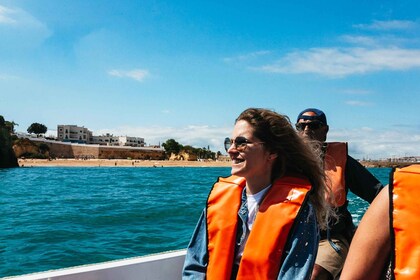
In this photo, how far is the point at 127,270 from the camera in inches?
116

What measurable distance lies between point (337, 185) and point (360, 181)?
21 cm

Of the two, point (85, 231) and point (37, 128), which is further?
point (37, 128)

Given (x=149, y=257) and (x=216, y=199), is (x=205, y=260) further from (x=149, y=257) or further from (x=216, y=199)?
(x=149, y=257)

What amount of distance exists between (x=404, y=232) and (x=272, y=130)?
4.32ft

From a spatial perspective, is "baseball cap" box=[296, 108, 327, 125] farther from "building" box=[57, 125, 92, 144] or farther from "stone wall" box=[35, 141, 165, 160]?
"building" box=[57, 125, 92, 144]

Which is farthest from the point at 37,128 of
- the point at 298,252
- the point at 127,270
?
the point at 298,252

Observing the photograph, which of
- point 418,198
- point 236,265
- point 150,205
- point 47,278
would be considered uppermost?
point 418,198

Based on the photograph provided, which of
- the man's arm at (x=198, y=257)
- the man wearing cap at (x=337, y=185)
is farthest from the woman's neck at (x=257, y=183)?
the man wearing cap at (x=337, y=185)

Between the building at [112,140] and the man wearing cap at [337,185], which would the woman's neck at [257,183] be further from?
the building at [112,140]

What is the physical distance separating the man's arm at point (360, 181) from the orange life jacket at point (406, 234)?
83.2 inches

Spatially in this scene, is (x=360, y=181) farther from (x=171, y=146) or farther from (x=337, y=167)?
(x=171, y=146)

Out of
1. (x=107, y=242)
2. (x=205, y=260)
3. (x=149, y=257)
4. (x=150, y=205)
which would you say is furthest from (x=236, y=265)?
(x=150, y=205)

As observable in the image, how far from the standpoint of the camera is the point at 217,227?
237cm

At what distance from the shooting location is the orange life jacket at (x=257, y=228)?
2.14m
